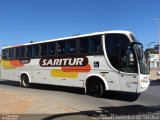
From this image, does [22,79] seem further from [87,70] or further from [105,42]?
[105,42]

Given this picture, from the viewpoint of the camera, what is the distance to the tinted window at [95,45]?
15.3 metres

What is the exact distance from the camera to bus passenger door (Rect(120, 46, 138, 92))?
1377cm

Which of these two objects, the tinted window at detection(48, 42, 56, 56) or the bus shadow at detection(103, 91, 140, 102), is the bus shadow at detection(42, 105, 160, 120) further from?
the tinted window at detection(48, 42, 56, 56)

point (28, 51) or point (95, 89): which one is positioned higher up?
point (28, 51)

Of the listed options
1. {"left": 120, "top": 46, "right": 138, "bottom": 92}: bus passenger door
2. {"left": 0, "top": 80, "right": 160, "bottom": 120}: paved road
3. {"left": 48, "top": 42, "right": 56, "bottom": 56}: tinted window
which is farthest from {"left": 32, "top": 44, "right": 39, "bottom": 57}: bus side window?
{"left": 120, "top": 46, "right": 138, "bottom": 92}: bus passenger door

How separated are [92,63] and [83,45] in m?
1.18

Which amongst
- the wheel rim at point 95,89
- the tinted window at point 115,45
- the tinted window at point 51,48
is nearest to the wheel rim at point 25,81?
the tinted window at point 51,48

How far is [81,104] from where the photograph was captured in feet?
41.8

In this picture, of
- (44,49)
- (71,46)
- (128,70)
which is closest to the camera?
(128,70)

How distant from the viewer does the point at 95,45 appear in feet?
51.0

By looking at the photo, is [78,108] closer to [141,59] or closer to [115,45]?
[141,59]

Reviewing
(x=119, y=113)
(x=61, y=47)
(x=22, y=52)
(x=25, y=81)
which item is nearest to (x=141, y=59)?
(x=119, y=113)

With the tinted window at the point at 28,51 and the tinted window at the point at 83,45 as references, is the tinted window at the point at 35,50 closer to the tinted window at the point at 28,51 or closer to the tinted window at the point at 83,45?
the tinted window at the point at 28,51

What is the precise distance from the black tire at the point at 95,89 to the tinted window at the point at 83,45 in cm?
162
